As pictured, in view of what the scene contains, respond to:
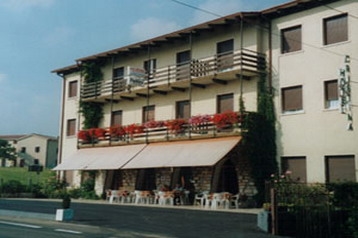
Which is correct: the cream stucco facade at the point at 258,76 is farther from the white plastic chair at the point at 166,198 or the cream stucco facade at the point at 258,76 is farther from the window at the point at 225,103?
the white plastic chair at the point at 166,198

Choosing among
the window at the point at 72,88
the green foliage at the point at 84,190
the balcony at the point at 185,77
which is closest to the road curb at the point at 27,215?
the balcony at the point at 185,77

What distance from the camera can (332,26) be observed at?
928 inches

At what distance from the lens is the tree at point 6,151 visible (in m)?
86.0

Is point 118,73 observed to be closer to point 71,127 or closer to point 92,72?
point 92,72

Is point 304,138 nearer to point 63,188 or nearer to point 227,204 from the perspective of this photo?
point 227,204

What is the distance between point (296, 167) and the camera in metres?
24.2

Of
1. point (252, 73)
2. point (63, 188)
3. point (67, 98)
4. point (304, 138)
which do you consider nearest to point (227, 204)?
point (304, 138)

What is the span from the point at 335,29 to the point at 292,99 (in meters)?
4.00

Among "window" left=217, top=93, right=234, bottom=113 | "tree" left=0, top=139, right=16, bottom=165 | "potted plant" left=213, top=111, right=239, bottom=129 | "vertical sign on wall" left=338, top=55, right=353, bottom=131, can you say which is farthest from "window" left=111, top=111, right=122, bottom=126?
"tree" left=0, top=139, right=16, bottom=165

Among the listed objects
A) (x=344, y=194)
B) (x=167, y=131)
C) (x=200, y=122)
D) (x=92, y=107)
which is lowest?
(x=344, y=194)

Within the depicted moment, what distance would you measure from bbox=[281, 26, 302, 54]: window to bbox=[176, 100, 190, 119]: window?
689 centimetres

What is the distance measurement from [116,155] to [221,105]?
7365 millimetres

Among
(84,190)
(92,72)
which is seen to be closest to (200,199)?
(84,190)

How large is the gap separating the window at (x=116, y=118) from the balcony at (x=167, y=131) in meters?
1.78
